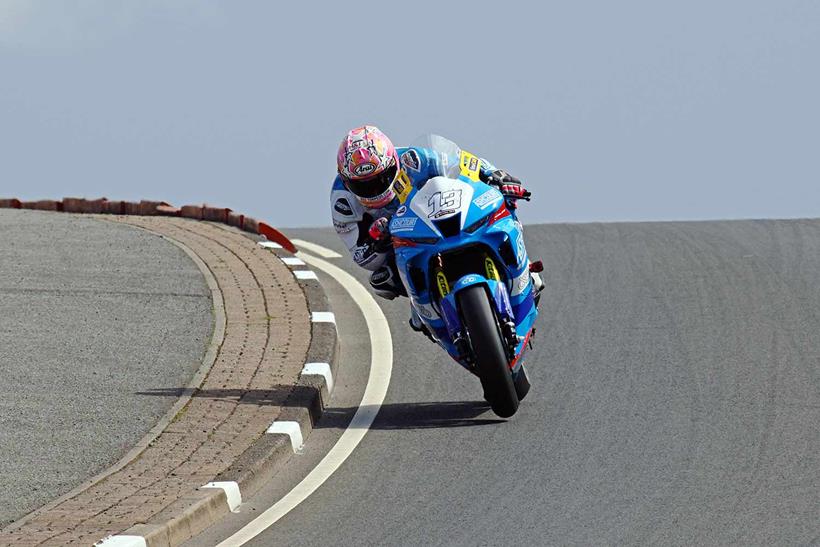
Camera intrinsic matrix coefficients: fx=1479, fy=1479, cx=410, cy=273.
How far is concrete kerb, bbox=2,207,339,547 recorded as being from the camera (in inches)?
307

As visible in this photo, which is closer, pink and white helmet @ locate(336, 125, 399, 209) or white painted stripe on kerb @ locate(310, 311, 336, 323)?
pink and white helmet @ locate(336, 125, 399, 209)

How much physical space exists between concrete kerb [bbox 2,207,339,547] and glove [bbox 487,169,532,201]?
196 cm

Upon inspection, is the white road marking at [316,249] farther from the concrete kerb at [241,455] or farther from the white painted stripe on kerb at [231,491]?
the white painted stripe on kerb at [231,491]

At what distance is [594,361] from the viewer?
38.5 feet

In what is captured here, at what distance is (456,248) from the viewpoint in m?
10.1

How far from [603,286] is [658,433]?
4.97 metres

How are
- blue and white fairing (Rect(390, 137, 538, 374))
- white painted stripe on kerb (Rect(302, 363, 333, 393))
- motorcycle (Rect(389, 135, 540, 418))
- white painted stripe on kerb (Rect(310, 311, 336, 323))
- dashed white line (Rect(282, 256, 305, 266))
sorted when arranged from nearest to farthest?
motorcycle (Rect(389, 135, 540, 418))
blue and white fairing (Rect(390, 137, 538, 374))
white painted stripe on kerb (Rect(302, 363, 333, 393))
white painted stripe on kerb (Rect(310, 311, 336, 323))
dashed white line (Rect(282, 256, 305, 266))

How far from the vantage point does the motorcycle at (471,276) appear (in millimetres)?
9852

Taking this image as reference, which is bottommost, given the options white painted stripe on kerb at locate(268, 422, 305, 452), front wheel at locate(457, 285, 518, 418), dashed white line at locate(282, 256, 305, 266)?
dashed white line at locate(282, 256, 305, 266)

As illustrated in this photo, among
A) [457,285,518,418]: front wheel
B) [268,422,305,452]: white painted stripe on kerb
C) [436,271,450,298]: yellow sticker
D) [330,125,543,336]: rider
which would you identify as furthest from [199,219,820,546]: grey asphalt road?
[330,125,543,336]: rider

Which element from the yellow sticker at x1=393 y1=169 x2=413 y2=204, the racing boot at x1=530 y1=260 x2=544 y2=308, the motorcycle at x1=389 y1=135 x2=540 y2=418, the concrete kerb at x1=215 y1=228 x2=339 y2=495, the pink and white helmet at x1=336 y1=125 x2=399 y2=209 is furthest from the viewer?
the racing boot at x1=530 y1=260 x2=544 y2=308

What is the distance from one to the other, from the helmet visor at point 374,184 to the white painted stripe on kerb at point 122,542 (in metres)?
3.87

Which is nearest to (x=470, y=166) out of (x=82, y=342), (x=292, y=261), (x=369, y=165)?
(x=369, y=165)

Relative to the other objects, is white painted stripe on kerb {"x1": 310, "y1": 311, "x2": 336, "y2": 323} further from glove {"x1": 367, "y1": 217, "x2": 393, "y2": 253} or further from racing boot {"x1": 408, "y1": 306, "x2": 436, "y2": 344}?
glove {"x1": 367, "y1": 217, "x2": 393, "y2": 253}
